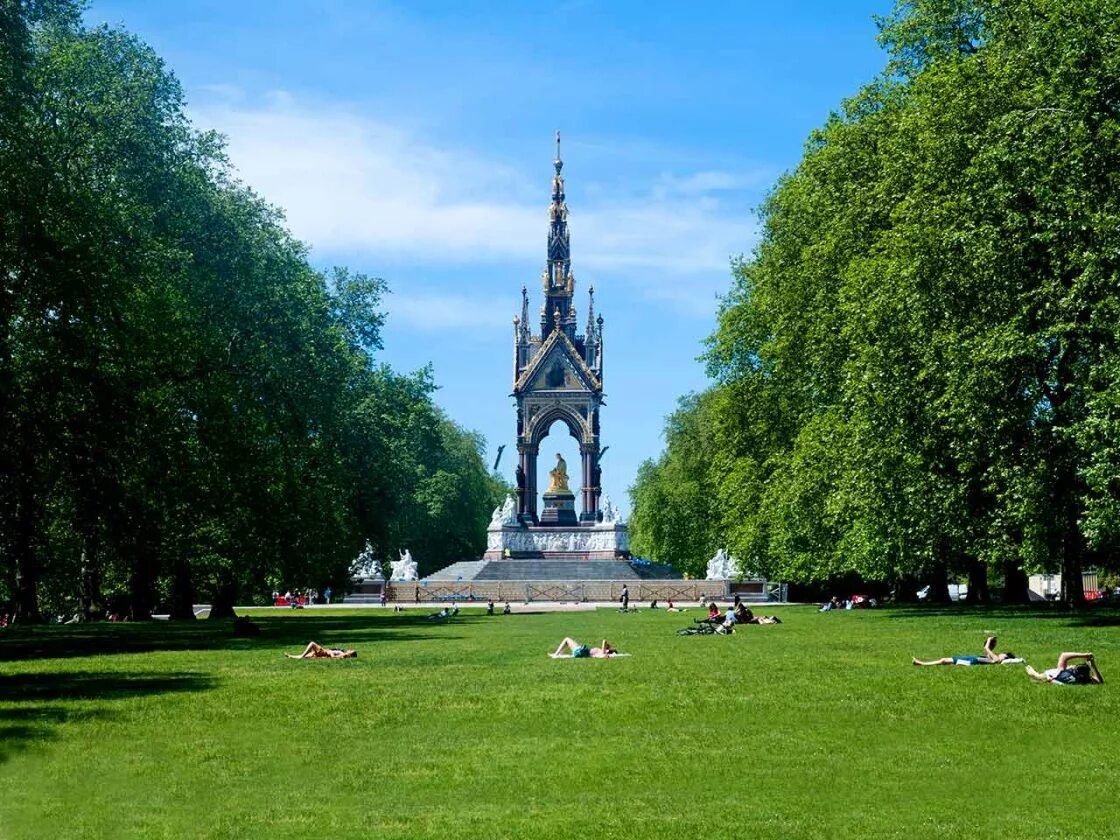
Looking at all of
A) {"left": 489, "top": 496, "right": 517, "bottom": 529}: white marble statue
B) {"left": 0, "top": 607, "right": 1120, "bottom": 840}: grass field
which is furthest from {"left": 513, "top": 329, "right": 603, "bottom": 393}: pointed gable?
{"left": 0, "top": 607, "right": 1120, "bottom": 840}: grass field

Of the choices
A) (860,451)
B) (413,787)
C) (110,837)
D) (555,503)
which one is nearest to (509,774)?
(413,787)

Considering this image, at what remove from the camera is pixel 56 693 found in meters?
20.5

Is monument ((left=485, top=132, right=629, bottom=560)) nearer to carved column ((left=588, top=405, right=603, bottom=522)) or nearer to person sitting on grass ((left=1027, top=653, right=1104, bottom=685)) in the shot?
carved column ((left=588, top=405, right=603, bottom=522))

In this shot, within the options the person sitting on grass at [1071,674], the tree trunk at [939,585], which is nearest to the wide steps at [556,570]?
the tree trunk at [939,585]

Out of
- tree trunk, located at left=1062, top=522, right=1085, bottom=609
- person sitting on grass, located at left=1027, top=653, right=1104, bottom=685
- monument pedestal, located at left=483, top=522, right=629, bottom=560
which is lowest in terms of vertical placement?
person sitting on grass, located at left=1027, top=653, right=1104, bottom=685

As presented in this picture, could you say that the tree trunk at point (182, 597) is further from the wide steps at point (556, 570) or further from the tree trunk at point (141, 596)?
the wide steps at point (556, 570)

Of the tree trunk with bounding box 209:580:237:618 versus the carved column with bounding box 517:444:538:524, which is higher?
the carved column with bounding box 517:444:538:524

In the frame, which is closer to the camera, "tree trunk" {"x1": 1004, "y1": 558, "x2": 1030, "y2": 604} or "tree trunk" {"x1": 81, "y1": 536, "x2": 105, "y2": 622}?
"tree trunk" {"x1": 1004, "y1": 558, "x2": 1030, "y2": 604}

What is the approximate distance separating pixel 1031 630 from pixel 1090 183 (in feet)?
33.5

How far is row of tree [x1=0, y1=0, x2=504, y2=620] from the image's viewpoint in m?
30.6

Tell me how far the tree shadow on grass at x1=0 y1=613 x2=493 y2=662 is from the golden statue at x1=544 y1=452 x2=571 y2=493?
58.4m

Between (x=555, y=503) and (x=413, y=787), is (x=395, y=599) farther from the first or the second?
(x=413, y=787)

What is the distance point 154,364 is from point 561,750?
27.8m

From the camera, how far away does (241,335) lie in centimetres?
4791
